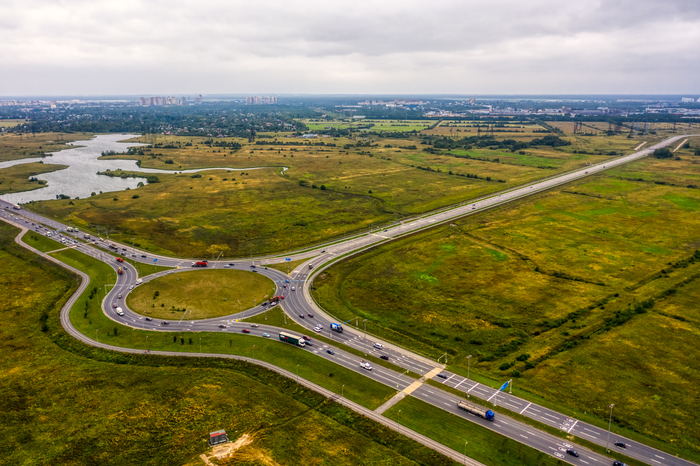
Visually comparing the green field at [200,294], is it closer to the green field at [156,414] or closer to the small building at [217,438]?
the green field at [156,414]

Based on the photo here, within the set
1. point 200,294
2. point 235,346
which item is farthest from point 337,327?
point 200,294

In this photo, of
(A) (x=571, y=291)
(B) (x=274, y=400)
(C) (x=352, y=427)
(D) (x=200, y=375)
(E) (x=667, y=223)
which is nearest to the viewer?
(C) (x=352, y=427)

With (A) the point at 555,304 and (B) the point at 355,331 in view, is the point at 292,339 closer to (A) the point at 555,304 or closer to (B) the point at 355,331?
(B) the point at 355,331

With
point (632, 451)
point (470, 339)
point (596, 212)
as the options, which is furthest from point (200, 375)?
point (596, 212)

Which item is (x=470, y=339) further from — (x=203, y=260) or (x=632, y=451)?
Answer: (x=203, y=260)

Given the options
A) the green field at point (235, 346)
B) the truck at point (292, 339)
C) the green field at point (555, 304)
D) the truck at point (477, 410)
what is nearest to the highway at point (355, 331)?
the truck at point (477, 410)
